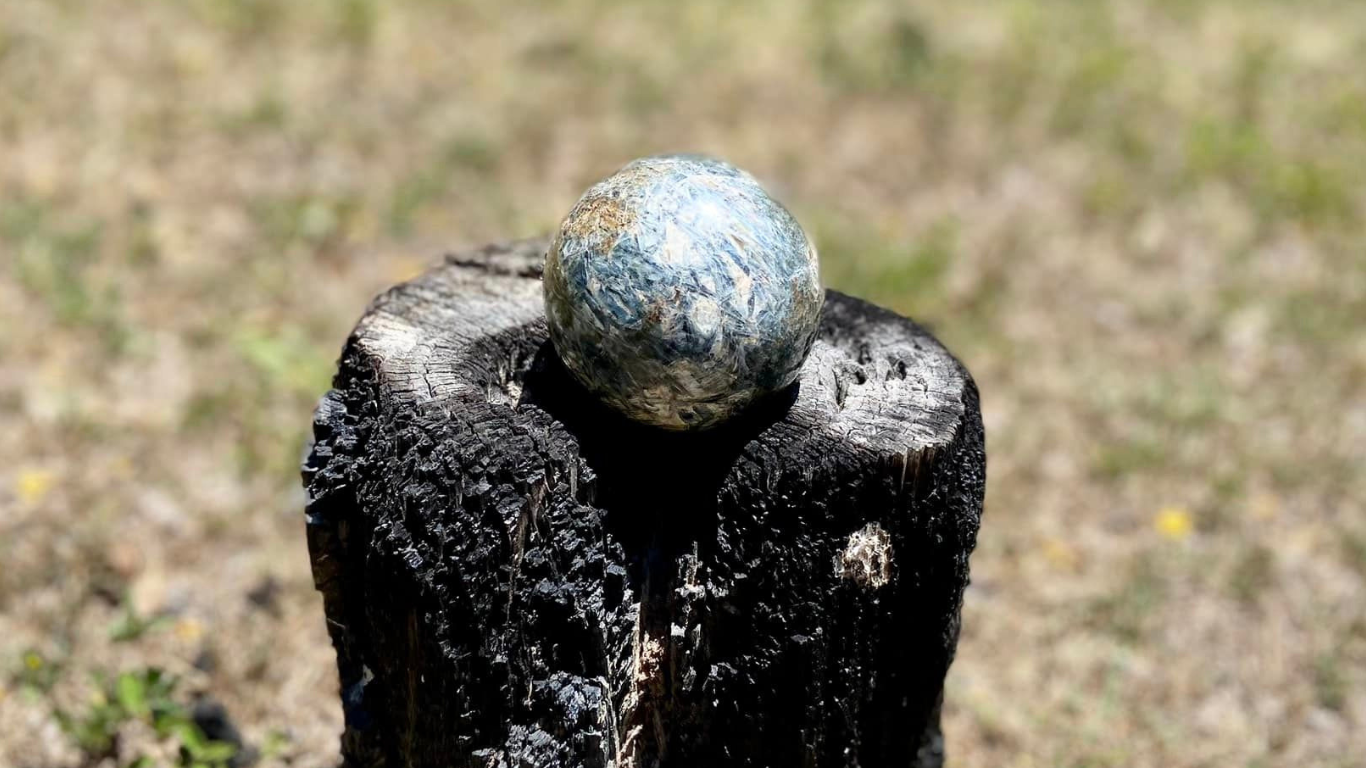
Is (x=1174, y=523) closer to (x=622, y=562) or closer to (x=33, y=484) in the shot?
(x=622, y=562)

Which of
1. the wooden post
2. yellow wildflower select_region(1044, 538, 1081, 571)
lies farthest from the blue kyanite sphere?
yellow wildflower select_region(1044, 538, 1081, 571)

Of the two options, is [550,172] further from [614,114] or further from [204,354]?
[204,354]

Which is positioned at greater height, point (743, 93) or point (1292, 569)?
point (743, 93)

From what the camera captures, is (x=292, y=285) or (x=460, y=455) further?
(x=292, y=285)

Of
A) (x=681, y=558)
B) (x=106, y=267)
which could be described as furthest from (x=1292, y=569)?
(x=106, y=267)

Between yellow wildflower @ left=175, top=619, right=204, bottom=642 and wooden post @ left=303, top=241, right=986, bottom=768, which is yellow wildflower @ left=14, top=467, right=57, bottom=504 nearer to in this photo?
yellow wildflower @ left=175, top=619, right=204, bottom=642

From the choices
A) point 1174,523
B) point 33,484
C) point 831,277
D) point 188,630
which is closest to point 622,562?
point 188,630
